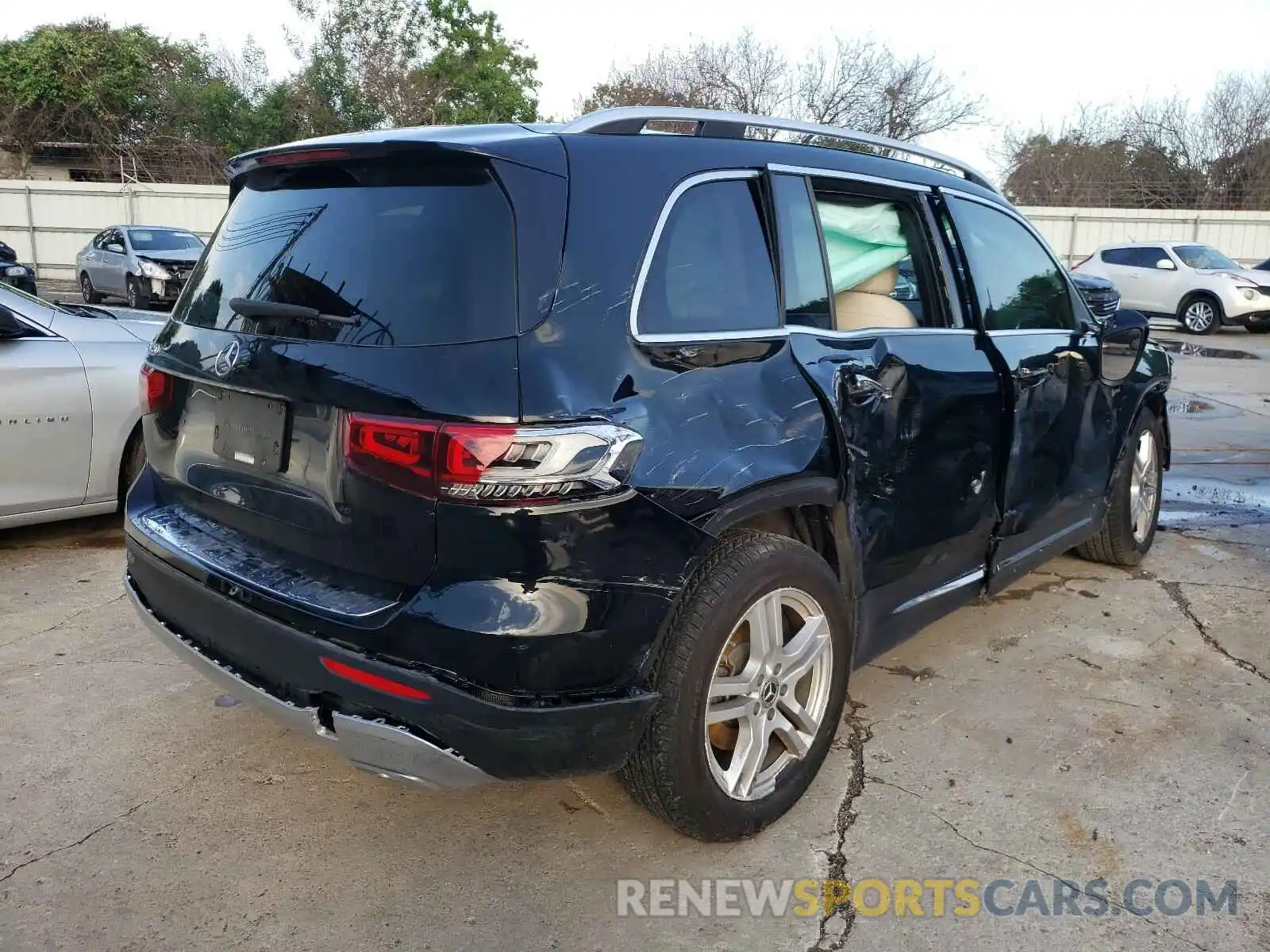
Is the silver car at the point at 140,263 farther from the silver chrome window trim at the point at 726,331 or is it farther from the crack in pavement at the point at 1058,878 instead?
the crack in pavement at the point at 1058,878

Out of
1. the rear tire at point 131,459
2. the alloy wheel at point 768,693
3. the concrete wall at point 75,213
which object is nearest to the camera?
the alloy wheel at point 768,693

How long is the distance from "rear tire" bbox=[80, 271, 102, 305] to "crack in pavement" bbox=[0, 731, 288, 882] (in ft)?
64.6

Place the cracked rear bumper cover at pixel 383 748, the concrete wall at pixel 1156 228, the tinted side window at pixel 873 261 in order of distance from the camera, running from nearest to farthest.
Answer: the cracked rear bumper cover at pixel 383 748 < the tinted side window at pixel 873 261 < the concrete wall at pixel 1156 228

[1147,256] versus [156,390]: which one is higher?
[1147,256]

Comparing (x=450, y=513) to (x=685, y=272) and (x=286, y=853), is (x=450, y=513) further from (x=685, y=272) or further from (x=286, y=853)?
(x=286, y=853)

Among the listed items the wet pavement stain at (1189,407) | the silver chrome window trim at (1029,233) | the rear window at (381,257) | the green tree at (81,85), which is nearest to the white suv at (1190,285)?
the wet pavement stain at (1189,407)

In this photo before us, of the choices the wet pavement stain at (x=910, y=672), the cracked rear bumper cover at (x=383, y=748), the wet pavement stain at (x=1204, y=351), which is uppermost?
the wet pavement stain at (x=1204, y=351)

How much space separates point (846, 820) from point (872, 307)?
5.20ft

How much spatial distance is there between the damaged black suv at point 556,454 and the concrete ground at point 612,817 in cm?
30

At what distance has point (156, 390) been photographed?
2.97 metres

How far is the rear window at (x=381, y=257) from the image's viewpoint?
2.23 m

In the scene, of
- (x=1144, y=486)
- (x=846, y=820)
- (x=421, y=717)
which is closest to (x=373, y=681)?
(x=421, y=717)

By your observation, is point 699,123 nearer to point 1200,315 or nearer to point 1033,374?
point 1033,374

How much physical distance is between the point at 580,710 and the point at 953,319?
204 cm
